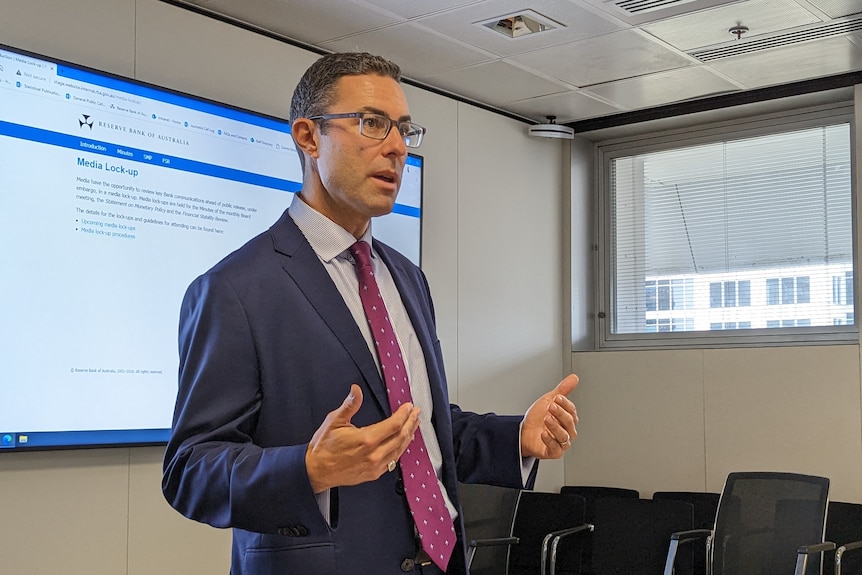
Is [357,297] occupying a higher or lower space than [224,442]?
higher

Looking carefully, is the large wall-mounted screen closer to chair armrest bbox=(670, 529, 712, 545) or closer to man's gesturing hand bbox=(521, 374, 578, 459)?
chair armrest bbox=(670, 529, 712, 545)

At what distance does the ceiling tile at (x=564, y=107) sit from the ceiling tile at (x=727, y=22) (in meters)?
1.06

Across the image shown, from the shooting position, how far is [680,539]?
4801 mm

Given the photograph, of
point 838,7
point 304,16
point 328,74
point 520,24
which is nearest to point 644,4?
point 520,24

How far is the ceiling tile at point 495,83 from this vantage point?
551cm

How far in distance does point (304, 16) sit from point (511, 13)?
3.14ft

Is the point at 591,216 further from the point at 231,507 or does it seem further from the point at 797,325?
the point at 231,507

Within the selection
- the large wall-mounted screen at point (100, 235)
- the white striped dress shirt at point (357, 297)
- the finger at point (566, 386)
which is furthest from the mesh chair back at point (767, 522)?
the white striped dress shirt at point (357, 297)

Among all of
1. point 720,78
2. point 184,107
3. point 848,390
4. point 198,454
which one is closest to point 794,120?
point 720,78

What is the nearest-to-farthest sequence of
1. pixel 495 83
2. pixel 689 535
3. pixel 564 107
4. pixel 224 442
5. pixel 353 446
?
pixel 353 446
pixel 224 442
pixel 689 535
pixel 495 83
pixel 564 107

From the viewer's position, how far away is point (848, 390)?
18.1 feet

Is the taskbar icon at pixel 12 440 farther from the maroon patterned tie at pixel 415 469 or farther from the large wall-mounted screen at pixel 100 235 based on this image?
the maroon patterned tie at pixel 415 469

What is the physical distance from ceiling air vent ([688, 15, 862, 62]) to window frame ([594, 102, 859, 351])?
0.97 meters

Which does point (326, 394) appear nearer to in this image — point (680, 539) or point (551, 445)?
point (551, 445)
